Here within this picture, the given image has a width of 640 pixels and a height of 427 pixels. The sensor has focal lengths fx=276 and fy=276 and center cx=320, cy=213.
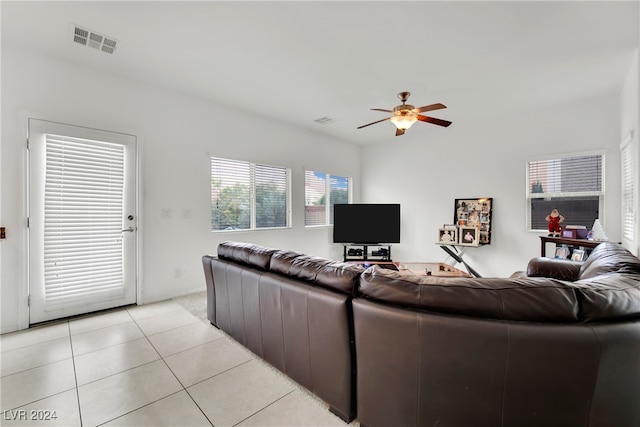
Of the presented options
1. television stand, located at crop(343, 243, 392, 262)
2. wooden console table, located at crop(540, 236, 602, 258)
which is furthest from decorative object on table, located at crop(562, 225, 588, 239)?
television stand, located at crop(343, 243, 392, 262)

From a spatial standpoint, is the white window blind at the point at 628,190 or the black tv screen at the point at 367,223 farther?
the black tv screen at the point at 367,223

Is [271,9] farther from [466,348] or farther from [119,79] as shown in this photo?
[466,348]

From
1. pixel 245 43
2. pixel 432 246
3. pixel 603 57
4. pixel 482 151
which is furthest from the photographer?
pixel 432 246

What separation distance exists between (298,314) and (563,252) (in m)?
3.69

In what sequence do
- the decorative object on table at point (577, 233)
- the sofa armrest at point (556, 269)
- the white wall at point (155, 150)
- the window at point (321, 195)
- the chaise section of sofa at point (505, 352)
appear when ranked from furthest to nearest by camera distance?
the window at point (321, 195) → the decorative object on table at point (577, 233) → the white wall at point (155, 150) → the sofa armrest at point (556, 269) → the chaise section of sofa at point (505, 352)

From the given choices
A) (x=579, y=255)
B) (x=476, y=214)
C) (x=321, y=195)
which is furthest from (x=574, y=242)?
(x=321, y=195)

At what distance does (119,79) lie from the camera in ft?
10.5

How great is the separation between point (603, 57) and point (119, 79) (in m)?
5.17

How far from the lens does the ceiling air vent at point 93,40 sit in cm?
240

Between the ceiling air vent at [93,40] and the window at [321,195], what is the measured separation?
10.8 feet

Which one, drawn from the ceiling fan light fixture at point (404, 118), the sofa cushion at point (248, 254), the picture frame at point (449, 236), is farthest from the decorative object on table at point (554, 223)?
the sofa cushion at point (248, 254)

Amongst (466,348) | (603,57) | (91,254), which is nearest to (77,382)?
(91,254)

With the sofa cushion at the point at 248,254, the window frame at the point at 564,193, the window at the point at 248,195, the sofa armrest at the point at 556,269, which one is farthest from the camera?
the window at the point at 248,195

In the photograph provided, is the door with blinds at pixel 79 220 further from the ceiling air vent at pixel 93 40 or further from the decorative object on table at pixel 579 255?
the decorative object on table at pixel 579 255
